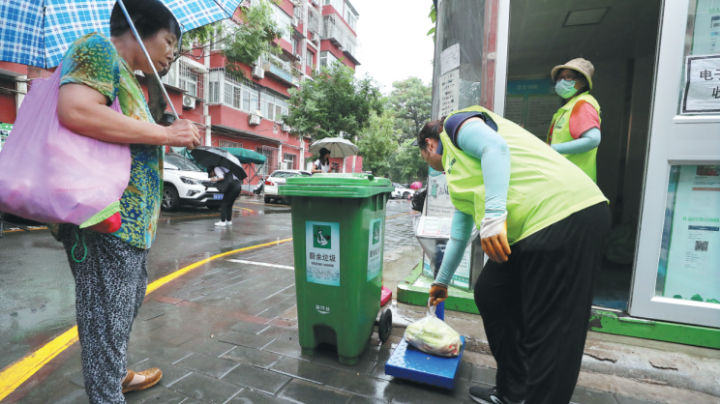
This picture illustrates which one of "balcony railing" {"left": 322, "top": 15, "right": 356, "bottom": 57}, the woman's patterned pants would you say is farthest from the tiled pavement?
"balcony railing" {"left": 322, "top": 15, "right": 356, "bottom": 57}

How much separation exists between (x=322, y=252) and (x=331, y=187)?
0.43 m

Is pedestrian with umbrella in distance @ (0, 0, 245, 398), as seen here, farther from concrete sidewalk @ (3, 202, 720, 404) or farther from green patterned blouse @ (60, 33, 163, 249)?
concrete sidewalk @ (3, 202, 720, 404)

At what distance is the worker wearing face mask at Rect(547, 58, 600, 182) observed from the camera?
257 centimetres

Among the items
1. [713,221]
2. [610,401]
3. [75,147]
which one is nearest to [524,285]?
[610,401]

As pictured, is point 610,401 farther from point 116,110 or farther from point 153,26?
point 153,26

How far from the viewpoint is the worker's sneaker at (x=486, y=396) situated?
1921mm

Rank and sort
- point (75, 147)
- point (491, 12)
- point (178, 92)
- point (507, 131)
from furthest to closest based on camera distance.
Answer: point (178, 92)
point (491, 12)
point (507, 131)
point (75, 147)

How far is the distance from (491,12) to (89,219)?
10.2 feet

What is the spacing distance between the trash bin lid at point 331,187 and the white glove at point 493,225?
0.83m

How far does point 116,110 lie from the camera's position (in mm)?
A: 1411

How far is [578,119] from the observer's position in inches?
103

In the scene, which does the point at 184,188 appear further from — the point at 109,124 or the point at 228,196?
the point at 109,124

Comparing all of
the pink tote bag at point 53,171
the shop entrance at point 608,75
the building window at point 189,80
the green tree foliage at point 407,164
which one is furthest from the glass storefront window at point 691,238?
the green tree foliage at point 407,164

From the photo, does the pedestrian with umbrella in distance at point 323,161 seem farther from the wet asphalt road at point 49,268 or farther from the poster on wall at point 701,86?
the poster on wall at point 701,86
